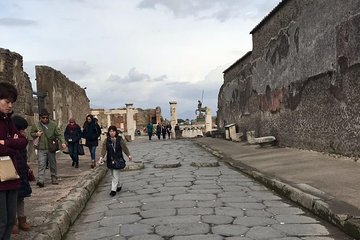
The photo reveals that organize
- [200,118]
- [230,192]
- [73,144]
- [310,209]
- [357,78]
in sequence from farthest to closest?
[200,118] → [73,144] → [357,78] → [230,192] → [310,209]

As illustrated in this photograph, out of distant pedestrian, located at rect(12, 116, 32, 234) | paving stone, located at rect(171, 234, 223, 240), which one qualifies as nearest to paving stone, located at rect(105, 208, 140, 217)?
distant pedestrian, located at rect(12, 116, 32, 234)

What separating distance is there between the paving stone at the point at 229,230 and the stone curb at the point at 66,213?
1.65 m

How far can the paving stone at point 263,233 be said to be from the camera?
3945mm

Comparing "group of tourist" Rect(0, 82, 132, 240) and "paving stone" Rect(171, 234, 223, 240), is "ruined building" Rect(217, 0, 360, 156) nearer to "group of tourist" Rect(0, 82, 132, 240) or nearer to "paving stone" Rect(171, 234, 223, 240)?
"group of tourist" Rect(0, 82, 132, 240)

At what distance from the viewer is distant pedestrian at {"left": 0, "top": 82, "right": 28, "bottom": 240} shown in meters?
3.19

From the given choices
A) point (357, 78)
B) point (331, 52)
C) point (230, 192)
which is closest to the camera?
point (230, 192)

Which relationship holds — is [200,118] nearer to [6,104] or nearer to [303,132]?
[303,132]

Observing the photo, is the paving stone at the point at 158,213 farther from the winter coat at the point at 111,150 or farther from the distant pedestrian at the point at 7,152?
the distant pedestrian at the point at 7,152

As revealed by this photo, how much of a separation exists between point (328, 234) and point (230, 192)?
2.47m

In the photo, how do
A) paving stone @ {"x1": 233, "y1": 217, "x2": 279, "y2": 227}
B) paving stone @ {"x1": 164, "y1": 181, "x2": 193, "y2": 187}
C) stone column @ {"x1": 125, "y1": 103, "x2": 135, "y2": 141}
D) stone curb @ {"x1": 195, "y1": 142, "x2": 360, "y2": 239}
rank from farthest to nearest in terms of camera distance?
stone column @ {"x1": 125, "y1": 103, "x2": 135, "y2": 141}, paving stone @ {"x1": 164, "y1": 181, "x2": 193, "y2": 187}, paving stone @ {"x1": 233, "y1": 217, "x2": 279, "y2": 227}, stone curb @ {"x1": 195, "y1": 142, "x2": 360, "y2": 239}

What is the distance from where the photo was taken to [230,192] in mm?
6379

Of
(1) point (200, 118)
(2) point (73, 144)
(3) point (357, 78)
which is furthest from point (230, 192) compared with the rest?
(1) point (200, 118)

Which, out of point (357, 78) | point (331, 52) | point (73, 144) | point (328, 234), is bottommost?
point (328, 234)

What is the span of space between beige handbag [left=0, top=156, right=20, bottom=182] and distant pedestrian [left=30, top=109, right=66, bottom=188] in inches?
157
